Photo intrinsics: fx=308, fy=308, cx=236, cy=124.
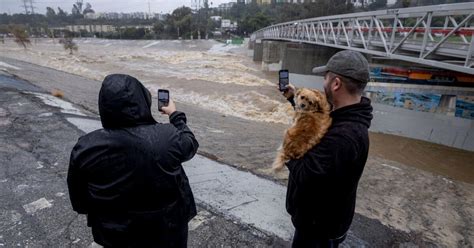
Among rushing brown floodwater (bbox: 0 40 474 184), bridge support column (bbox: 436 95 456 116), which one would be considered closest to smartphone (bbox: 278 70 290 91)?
rushing brown floodwater (bbox: 0 40 474 184)

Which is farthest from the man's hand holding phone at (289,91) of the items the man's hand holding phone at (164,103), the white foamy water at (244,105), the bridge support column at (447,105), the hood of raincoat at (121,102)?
the bridge support column at (447,105)

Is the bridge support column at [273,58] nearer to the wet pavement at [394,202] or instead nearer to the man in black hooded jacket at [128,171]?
the wet pavement at [394,202]

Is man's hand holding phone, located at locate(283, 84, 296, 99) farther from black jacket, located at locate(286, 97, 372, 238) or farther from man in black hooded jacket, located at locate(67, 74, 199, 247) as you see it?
man in black hooded jacket, located at locate(67, 74, 199, 247)

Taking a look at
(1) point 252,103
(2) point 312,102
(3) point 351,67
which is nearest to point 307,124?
(2) point 312,102

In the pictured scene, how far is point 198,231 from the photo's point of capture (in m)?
3.23

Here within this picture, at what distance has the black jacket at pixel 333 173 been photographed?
1.74 meters

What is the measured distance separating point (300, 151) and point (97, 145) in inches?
46.1

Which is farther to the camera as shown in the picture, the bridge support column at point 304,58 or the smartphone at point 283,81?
the bridge support column at point 304,58

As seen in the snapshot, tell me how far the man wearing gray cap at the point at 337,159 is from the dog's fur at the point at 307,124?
4 centimetres

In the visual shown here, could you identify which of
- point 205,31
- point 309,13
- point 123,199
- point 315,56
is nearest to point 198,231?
point 123,199

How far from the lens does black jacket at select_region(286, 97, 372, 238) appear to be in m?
1.74

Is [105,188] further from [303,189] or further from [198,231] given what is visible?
[198,231]

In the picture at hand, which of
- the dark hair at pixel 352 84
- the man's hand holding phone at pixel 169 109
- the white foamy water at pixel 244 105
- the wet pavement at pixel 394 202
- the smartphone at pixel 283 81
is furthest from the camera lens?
the white foamy water at pixel 244 105

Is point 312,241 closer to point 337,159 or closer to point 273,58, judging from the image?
point 337,159
